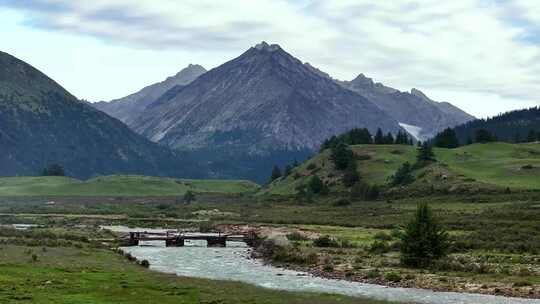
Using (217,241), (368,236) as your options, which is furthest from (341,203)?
(217,241)

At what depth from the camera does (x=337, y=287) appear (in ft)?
203

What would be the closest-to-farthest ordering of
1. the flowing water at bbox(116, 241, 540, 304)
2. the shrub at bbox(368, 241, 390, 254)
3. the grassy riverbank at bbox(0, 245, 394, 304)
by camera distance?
1. the grassy riverbank at bbox(0, 245, 394, 304)
2. the flowing water at bbox(116, 241, 540, 304)
3. the shrub at bbox(368, 241, 390, 254)

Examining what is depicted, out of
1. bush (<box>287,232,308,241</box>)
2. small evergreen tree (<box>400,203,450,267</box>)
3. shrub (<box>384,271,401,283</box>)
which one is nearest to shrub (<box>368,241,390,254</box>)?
small evergreen tree (<box>400,203,450,267</box>)

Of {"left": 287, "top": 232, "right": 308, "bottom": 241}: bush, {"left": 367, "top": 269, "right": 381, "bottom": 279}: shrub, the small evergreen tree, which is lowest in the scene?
{"left": 367, "top": 269, "right": 381, "bottom": 279}: shrub

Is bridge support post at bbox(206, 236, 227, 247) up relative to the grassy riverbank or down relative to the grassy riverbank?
down

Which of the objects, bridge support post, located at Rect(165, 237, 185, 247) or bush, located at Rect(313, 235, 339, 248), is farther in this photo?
bridge support post, located at Rect(165, 237, 185, 247)

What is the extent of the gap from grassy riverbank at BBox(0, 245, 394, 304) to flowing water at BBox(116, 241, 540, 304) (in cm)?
404

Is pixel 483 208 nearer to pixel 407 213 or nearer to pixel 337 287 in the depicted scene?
pixel 407 213

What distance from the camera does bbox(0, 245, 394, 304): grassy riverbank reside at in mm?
50000

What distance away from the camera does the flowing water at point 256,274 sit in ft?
184

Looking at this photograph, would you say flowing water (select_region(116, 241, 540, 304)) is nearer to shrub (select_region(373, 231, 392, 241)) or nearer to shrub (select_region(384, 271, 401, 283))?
shrub (select_region(384, 271, 401, 283))

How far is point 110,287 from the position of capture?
5562 cm

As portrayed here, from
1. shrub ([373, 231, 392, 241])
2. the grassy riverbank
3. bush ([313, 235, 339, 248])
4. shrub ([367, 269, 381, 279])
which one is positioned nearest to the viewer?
the grassy riverbank

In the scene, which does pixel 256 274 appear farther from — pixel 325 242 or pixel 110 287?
pixel 325 242
